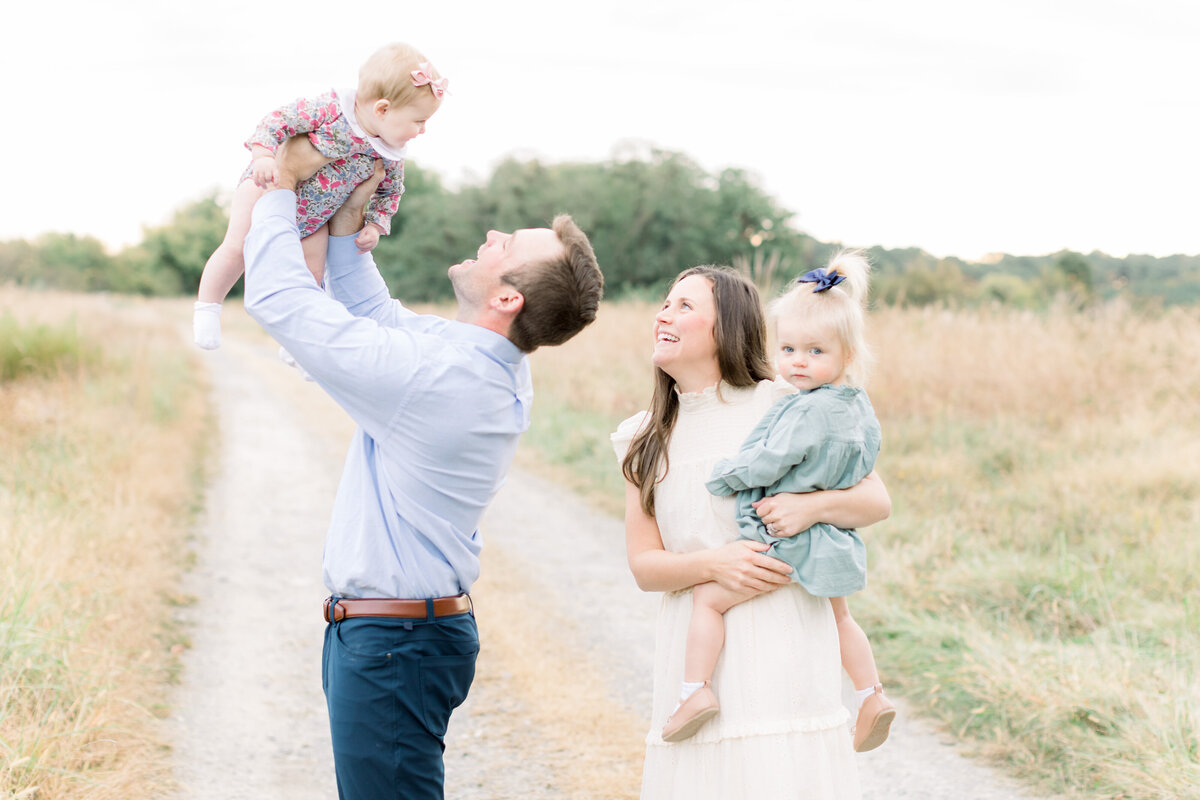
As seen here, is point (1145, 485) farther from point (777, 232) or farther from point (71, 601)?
point (777, 232)

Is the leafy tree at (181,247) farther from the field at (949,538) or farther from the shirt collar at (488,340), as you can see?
the shirt collar at (488,340)

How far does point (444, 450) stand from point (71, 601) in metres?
3.59

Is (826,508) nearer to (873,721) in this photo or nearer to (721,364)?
(721,364)

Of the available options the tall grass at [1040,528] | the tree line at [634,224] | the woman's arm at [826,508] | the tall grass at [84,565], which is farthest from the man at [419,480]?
the tree line at [634,224]

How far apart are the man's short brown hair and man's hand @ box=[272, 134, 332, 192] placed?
0.56 meters

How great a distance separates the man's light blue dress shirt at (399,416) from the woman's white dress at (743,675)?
44 centimetres

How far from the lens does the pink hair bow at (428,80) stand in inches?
97.1

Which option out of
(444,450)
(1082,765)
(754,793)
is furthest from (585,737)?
(444,450)

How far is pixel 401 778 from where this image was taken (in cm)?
220

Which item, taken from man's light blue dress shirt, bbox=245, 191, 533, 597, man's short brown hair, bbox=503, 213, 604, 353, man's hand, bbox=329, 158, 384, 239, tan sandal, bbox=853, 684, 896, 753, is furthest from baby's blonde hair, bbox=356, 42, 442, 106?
tan sandal, bbox=853, 684, 896, 753

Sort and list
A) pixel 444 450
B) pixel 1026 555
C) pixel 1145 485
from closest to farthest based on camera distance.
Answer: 1. pixel 444 450
2. pixel 1026 555
3. pixel 1145 485

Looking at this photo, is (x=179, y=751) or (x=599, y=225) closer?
(x=179, y=751)

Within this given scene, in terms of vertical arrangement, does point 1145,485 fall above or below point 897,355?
below

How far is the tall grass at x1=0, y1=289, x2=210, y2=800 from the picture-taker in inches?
145
